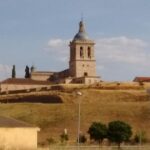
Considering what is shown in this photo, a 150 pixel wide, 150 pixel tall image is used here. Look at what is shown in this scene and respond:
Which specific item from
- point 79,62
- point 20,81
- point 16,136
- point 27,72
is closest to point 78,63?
point 79,62

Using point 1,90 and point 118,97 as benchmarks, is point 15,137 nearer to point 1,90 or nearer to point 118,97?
point 118,97

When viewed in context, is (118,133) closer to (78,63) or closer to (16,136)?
(16,136)

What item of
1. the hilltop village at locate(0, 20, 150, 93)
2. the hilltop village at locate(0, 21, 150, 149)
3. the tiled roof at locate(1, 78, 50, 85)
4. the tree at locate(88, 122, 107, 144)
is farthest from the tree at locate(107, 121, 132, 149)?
the hilltop village at locate(0, 20, 150, 93)

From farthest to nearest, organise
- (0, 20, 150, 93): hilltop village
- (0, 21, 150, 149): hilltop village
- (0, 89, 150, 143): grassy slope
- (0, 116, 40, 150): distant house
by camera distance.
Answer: (0, 20, 150, 93): hilltop village, (0, 89, 150, 143): grassy slope, (0, 21, 150, 149): hilltop village, (0, 116, 40, 150): distant house

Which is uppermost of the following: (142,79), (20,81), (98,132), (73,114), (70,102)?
(142,79)

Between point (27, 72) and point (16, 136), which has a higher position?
point (27, 72)

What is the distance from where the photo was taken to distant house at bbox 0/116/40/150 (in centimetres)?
3428

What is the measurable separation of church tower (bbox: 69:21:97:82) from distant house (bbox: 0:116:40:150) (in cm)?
9300

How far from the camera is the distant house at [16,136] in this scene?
112ft

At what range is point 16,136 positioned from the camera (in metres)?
34.9

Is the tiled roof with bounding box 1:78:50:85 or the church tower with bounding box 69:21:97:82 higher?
the church tower with bounding box 69:21:97:82

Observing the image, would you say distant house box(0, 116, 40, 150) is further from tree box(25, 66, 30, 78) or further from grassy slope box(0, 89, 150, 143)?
tree box(25, 66, 30, 78)

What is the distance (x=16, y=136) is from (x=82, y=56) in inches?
3845

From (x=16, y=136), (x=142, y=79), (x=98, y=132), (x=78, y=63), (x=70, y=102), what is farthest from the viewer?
(x=78, y=63)
